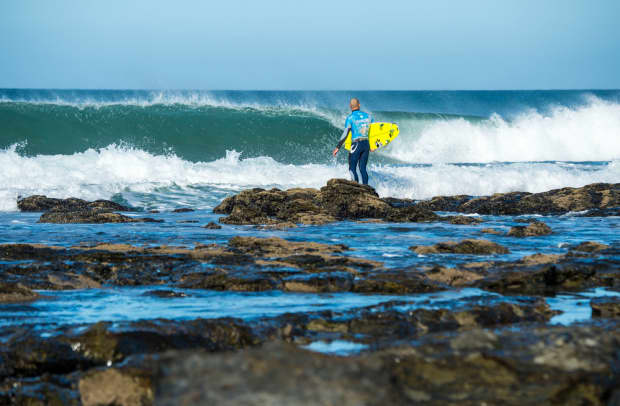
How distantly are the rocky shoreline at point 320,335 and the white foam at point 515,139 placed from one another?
79.6ft

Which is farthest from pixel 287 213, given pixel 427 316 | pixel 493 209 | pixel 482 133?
pixel 482 133

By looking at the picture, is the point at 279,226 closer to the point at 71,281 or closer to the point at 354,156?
the point at 354,156

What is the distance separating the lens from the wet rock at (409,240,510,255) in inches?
290

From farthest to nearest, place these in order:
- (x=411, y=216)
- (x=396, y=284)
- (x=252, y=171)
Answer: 1. (x=252, y=171)
2. (x=411, y=216)
3. (x=396, y=284)

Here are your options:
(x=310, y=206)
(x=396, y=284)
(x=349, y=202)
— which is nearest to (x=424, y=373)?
(x=396, y=284)

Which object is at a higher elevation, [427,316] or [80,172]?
[427,316]

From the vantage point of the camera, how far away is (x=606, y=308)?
4551mm

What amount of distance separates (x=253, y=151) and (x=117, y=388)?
26.0m

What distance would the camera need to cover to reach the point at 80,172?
18859 mm

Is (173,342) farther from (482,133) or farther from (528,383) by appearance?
(482,133)

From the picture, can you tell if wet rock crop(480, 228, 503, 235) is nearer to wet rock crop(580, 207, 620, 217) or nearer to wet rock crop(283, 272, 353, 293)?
wet rock crop(580, 207, 620, 217)

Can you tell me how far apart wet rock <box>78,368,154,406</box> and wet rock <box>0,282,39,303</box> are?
2247 mm

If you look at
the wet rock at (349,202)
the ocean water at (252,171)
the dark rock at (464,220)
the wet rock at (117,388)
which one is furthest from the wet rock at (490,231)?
the wet rock at (117,388)

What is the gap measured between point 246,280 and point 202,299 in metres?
0.54
